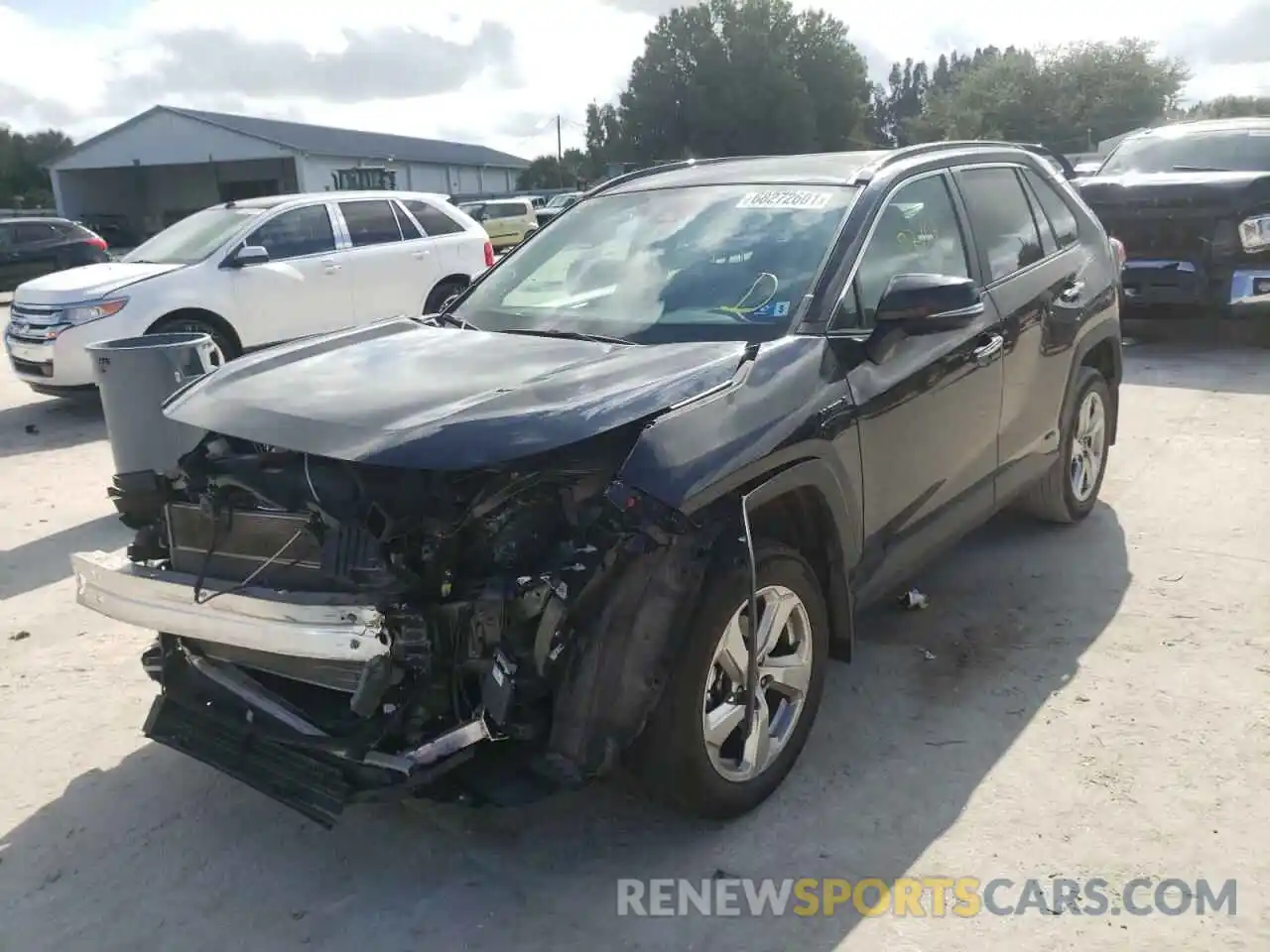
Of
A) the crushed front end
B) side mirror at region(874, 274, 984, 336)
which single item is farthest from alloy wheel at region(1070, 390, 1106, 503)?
the crushed front end

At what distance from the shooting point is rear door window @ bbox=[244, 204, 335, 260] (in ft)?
30.7

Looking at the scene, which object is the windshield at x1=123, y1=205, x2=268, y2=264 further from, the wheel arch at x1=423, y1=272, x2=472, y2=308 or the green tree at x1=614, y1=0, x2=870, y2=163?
the green tree at x1=614, y1=0, x2=870, y2=163

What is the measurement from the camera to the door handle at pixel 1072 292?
4.76 m

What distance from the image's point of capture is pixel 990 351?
4.12 metres

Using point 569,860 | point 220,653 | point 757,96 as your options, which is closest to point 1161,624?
point 569,860

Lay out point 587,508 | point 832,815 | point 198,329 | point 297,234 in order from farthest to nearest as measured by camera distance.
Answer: point 297,234 → point 198,329 → point 832,815 → point 587,508

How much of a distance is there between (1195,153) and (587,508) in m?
9.72

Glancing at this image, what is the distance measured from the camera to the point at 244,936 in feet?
9.11

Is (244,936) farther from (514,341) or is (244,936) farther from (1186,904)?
(1186,904)

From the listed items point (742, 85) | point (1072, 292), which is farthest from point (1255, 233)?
point (742, 85)

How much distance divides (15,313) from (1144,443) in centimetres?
874

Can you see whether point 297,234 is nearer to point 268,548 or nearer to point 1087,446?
point 1087,446

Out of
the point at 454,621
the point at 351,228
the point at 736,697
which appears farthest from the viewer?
the point at 351,228

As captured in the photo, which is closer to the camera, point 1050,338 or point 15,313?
point 1050,338
